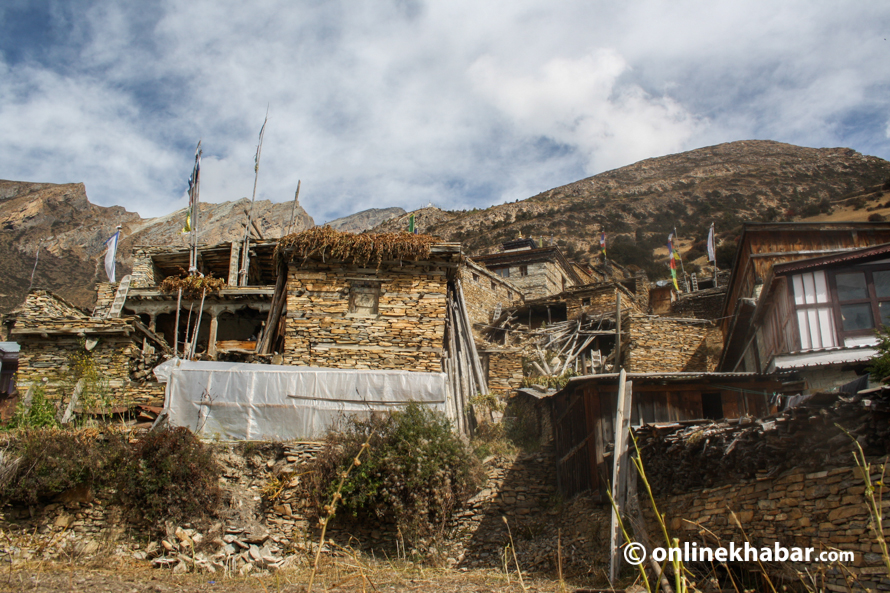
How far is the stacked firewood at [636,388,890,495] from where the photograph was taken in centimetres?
574

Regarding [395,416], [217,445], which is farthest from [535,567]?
[217,445]

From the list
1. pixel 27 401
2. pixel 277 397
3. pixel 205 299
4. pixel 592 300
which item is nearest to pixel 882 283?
pixel 277 397

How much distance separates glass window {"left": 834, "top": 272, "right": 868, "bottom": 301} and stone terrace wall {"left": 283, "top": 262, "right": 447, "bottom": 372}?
8.39m

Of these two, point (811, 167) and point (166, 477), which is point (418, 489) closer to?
point (166, 477)

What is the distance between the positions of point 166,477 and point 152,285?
1277 cm

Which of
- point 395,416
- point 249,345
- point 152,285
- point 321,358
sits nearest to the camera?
point 395,416

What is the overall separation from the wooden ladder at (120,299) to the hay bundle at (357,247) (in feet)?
26.9

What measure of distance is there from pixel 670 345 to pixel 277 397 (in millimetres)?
14086

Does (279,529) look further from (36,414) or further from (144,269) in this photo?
(144,269)

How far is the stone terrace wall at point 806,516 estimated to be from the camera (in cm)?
560

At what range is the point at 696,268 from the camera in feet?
149

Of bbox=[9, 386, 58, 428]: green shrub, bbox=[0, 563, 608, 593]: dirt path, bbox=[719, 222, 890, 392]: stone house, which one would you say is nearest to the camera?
bbox=[0, 563, 608, 593]: dirt path

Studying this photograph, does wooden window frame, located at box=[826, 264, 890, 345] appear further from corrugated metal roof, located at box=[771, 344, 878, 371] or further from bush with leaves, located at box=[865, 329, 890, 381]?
Result: bush with leaves, located at box=[865, 329, 890, 381]

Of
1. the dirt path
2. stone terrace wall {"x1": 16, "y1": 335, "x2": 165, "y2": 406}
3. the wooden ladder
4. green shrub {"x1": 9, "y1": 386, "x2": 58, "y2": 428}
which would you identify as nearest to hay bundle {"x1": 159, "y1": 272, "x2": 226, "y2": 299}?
the wooden ladder
